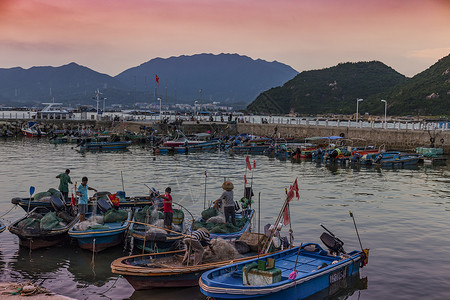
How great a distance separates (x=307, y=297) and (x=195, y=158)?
38.2m

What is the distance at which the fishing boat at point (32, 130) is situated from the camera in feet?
255

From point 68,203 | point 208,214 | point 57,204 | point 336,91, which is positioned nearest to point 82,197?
point 57,204

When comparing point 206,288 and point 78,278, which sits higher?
point 206,288

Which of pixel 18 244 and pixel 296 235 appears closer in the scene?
pixel 18 244

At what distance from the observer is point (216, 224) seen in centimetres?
1691

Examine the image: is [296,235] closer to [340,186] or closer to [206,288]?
[206,288]

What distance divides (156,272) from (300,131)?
56.1 m

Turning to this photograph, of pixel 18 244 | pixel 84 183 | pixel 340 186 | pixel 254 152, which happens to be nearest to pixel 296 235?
pixel 84 183

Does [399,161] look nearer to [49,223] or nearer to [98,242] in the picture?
[98,242]

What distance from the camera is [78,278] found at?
1429 centimetres

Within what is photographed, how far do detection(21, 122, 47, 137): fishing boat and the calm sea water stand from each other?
2644 centimetres

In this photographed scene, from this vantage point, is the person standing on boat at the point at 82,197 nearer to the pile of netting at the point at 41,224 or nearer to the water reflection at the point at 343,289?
the pile of netting at the point at 41,224

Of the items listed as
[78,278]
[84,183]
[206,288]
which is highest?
[84,183]

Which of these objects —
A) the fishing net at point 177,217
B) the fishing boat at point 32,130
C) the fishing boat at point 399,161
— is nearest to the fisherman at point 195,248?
the fishing net at point 177,217
